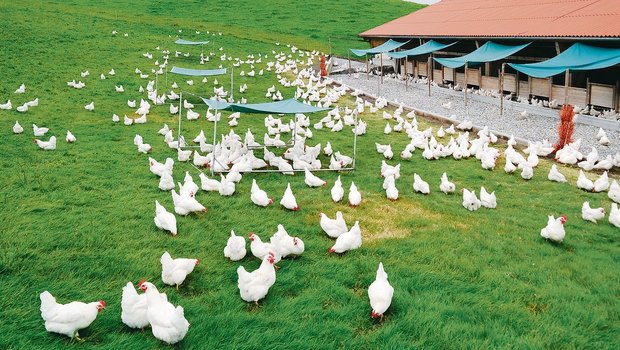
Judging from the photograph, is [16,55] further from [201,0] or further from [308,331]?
[201,0]

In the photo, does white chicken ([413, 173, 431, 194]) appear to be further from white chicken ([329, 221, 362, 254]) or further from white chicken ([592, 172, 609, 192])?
white chicken ([592, 172, 609, 192])

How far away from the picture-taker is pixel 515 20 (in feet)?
72.4

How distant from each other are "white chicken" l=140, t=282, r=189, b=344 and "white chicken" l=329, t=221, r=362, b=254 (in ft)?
8.26

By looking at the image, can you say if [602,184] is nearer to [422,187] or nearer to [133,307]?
[422,187]


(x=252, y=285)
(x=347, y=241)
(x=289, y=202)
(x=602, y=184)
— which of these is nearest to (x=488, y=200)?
(x=602, y=184)

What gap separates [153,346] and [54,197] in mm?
5190

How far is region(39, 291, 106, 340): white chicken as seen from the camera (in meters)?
4.25

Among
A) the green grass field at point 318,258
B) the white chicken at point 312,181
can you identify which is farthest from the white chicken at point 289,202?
the white chicken at point 312,181

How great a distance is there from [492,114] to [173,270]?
52.6ft

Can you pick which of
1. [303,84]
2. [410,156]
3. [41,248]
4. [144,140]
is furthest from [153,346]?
[303,84]

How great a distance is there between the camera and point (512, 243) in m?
6.72

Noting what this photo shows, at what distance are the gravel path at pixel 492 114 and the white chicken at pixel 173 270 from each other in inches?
450

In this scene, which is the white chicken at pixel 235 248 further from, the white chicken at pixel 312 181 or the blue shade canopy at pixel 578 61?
the blue shade canopy at pixel 578 61

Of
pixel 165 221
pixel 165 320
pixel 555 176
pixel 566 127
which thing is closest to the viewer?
pixel 165 320
